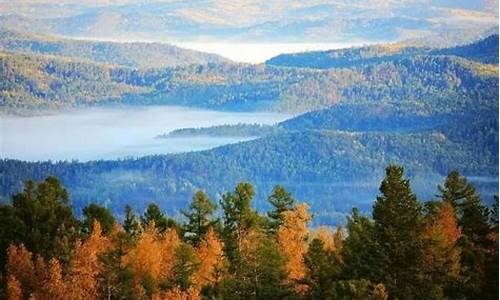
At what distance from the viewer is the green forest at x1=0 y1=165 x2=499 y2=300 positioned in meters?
29.7

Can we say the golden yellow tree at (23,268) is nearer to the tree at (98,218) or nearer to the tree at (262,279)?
the tree at (98,218)

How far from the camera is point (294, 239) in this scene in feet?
128

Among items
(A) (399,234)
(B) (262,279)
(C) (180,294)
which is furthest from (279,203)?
(A) (399,234)

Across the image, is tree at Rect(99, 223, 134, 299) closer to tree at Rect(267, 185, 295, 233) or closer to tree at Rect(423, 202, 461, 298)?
tree at Rect(423, 202, 461, 298)

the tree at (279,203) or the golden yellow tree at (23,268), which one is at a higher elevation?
the tree at (279,203)

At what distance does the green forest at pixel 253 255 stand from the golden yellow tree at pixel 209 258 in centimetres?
4

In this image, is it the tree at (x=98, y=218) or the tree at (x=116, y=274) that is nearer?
the tree at (x=116, y=274)

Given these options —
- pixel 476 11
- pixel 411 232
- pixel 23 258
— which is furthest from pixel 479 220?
pixel 476 11

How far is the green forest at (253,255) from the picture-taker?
97.5ft

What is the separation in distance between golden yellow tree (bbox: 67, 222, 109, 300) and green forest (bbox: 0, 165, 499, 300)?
3cm

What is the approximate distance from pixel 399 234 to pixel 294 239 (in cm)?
963

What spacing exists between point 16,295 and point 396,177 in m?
11.6

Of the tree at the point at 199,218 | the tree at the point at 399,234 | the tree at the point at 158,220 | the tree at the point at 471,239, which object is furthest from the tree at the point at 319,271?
the tree at the point at 158,220

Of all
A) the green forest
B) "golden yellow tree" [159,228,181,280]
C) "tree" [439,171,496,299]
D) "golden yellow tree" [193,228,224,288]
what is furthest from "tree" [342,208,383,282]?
"golden yellow tree" [159,228,181,280]
